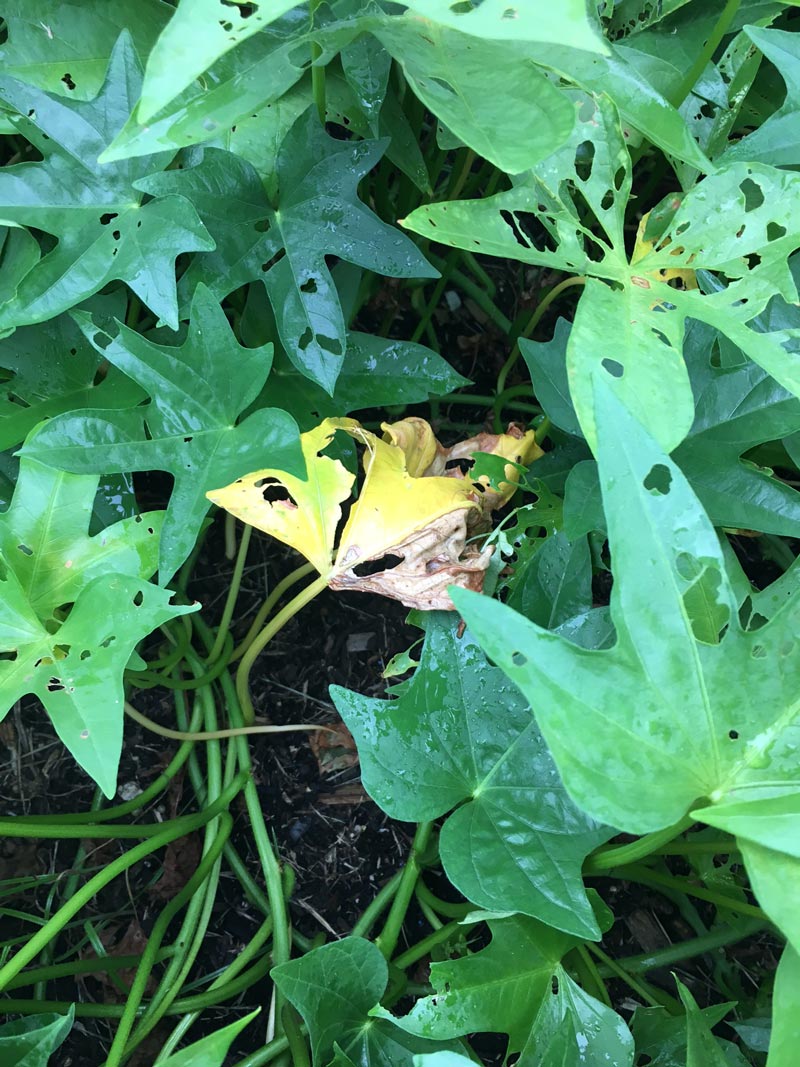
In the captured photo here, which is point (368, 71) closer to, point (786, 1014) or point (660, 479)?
point (660, 479)

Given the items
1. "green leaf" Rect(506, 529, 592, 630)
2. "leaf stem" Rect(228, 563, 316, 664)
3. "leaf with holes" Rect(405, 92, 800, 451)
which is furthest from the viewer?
"leaf stem" Rect(228, 563, 316, 664)

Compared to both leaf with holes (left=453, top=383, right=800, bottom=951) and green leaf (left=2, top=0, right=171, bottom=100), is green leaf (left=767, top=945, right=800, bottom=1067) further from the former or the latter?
green leaf (left=2, top=0, right=171, bottom=100)

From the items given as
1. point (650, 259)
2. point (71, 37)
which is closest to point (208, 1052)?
point (650, 259)

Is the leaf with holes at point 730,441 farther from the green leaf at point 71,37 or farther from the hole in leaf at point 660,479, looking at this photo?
the green leaf at point 71,37

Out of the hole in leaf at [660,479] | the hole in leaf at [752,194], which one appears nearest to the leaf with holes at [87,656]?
the hole in leaf at [660,479]

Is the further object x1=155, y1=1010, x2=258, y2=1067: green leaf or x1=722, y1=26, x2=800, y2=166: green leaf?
x1=722, y1=26, x2=800, y2=166: green leaf

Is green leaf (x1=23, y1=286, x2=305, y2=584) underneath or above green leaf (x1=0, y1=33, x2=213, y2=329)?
underneath

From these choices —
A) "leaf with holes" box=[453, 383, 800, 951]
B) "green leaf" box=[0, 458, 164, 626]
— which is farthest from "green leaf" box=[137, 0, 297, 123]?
"green leaf" box=[0, 458, 164, 626]
